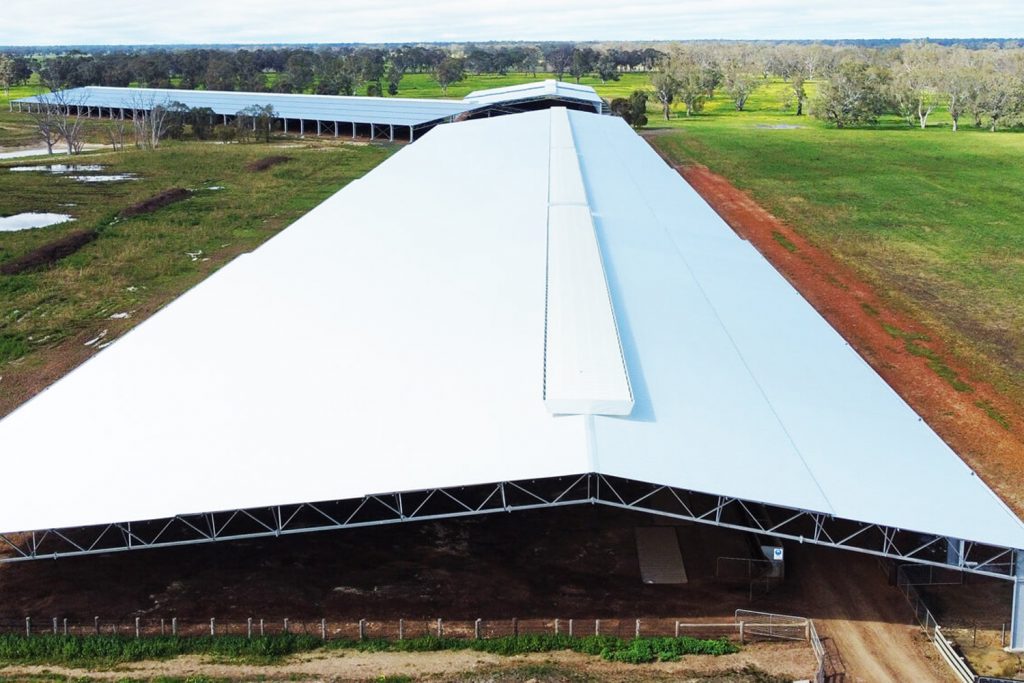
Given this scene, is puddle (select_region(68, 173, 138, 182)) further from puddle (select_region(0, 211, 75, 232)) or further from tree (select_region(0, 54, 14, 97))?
tree (select_region(0, 54, 14, 97))

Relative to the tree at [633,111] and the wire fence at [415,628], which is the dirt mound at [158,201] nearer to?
the wire fence at [415,628]

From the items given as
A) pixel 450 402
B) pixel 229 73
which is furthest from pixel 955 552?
pixel 229 73

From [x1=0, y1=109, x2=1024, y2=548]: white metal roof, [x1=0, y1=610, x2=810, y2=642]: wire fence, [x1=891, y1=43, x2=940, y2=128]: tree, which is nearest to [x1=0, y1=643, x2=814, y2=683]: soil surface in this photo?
[x1=0, y1=610, x2=810, y2=642]: wire fence

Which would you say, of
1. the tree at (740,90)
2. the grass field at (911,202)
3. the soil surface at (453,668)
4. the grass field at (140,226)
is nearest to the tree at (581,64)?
the tree at (740,90)

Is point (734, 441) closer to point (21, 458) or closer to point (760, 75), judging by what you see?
point (21, 458)

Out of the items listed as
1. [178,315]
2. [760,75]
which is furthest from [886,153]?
[760,75]

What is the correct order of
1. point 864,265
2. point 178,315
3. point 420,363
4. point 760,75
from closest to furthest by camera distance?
1. point 420,363
2. point 178,315
3. point 864,265
4. point 760,75
